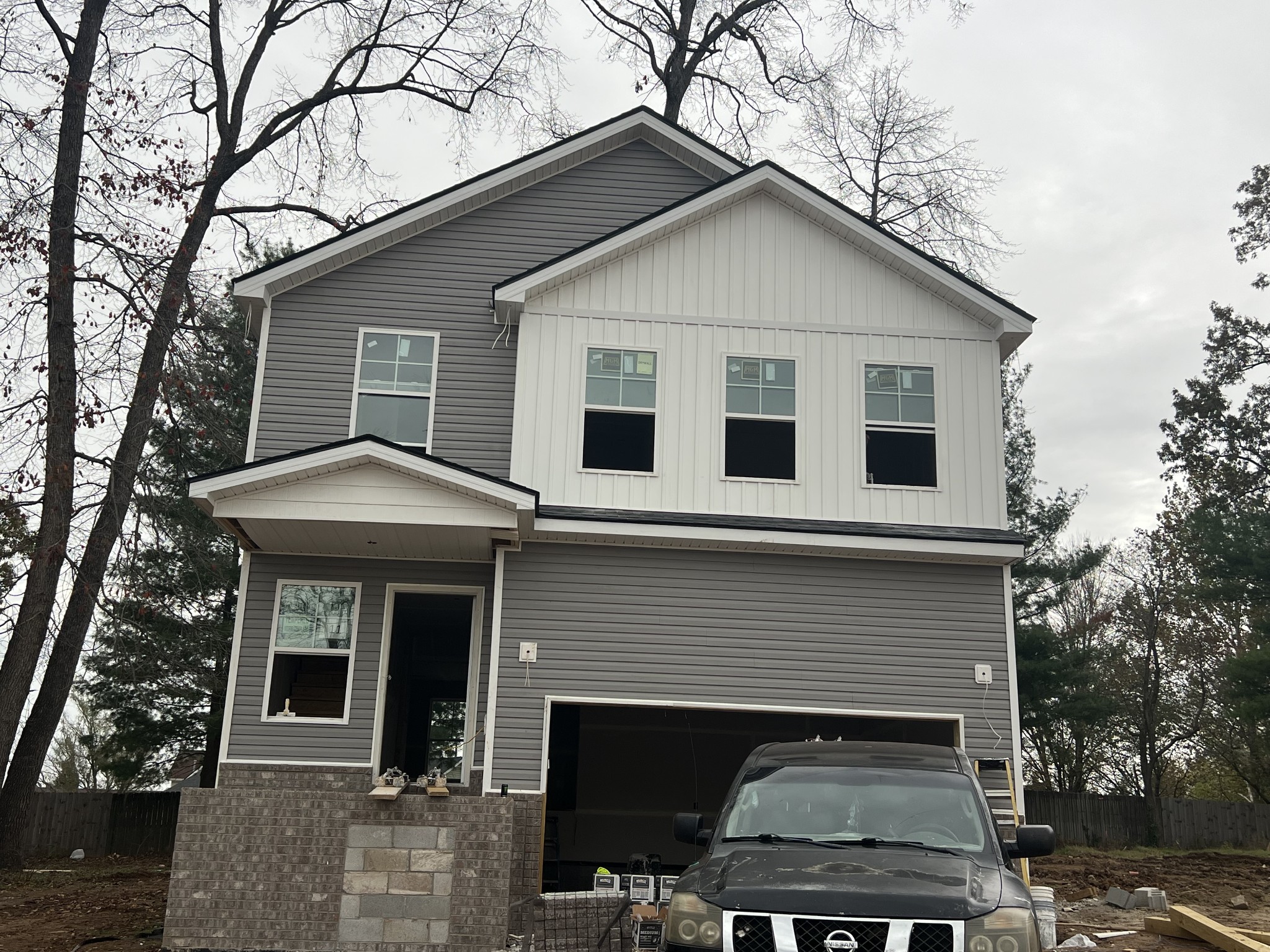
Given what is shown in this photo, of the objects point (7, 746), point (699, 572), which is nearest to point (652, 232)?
point (699, 572)

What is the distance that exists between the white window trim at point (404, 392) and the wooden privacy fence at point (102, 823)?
1203 cm

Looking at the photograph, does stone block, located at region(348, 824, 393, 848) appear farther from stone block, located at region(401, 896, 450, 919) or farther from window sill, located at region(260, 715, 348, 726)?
window sill, located at region(260, 715, 348, 726)

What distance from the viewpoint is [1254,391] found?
27.3m

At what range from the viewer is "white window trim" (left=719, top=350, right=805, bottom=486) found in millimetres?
13039

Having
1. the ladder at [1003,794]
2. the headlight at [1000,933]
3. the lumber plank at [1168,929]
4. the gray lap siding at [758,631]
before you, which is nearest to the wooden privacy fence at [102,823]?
the gray lap siding at [758,631]

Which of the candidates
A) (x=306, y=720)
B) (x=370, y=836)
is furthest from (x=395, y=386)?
(x=370, y=836)

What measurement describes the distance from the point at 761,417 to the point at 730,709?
3420 mm

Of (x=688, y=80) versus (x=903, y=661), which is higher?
(x=688, y=80)

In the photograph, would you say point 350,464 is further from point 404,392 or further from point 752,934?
point 752,934

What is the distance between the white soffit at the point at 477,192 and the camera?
13953 mm

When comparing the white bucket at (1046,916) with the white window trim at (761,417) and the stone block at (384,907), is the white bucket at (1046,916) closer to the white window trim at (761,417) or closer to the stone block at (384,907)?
the white window trim at (761,417)

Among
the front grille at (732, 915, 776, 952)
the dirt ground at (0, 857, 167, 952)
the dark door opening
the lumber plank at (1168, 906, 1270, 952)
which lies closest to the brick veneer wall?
the dirt ground at (0, 857, 167, 952)

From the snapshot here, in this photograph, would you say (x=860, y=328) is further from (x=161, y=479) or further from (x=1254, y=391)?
(x=1254, y=391)

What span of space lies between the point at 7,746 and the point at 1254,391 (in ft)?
90.2
